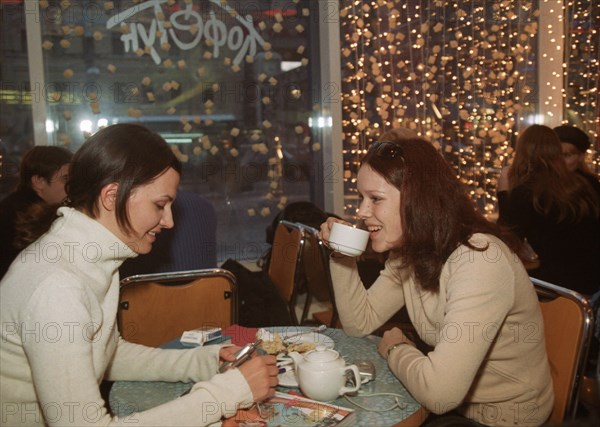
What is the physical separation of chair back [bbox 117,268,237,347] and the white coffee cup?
0.62 metres

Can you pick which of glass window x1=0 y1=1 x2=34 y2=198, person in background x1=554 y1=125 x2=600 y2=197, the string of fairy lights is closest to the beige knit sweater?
person in background x1=554 y1=125 x2=600 y2=197

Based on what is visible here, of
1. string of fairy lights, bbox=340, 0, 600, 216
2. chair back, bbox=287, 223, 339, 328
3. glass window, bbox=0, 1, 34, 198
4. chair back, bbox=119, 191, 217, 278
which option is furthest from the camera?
string of fairy lights, bbox=340, 0, 600, 216

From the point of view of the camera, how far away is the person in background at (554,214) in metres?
3.13

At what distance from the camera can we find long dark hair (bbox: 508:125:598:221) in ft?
10.3

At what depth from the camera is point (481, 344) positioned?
4.69 ft

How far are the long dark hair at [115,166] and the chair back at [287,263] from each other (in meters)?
1.53

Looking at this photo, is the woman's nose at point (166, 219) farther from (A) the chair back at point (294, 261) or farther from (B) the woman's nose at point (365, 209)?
(A) the chair back at point (294, 261)

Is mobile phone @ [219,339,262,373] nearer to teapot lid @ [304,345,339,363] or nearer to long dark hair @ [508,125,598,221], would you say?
teapot lid @ [304,345,339,363]

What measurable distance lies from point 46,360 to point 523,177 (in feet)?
9.43

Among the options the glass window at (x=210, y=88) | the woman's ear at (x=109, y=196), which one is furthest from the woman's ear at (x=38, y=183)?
the woman's ear at (x=109, y=196)

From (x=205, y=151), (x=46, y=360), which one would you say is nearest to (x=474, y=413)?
(x=46, y=360)

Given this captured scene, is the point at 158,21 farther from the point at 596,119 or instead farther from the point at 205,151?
the point at 596,119

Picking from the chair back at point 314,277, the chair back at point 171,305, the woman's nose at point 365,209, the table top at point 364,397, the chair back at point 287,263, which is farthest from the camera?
the chair back at point 314,277

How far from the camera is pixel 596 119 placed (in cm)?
474
